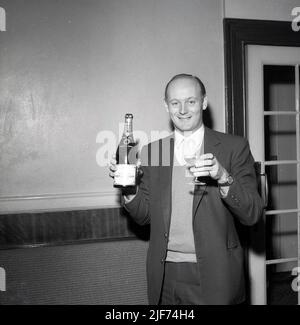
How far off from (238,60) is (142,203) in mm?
1456

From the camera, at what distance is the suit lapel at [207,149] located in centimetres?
191

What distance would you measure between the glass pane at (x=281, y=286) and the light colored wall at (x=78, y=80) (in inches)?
88.7

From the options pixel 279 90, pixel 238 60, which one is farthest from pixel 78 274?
pixel 279 90

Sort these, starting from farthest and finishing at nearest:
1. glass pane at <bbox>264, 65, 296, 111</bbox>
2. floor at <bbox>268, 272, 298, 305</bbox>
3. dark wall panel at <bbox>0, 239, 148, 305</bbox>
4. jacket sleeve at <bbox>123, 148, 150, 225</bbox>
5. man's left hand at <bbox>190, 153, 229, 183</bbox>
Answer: glass pane at <bbox>264, 65, 296, 111</bbox> → floor at <bbox>268, 272, 298, 305</bbox> → dark wall panel at <bbox>0, 239, 148, 305</bbox> → jacket sleeve at <bbox>123, 148, 150, 225</bbox> → man's left hand at <bbox>190, 153, 229, 183</bbox>

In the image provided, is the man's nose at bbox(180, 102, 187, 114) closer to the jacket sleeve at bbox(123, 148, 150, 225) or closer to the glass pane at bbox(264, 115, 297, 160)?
the jacket sleeve at bbox(123, 148, 150, 225)

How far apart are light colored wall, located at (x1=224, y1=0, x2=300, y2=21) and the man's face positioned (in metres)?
1.18

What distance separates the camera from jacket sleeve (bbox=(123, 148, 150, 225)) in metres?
2.08

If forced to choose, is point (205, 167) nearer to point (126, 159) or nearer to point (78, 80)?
point (126, 159)

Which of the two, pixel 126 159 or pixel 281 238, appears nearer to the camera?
pixel 126 159

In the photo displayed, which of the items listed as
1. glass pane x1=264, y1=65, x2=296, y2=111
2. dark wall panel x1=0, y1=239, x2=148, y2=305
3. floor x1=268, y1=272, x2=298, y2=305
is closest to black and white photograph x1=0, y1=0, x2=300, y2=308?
dark wall panel x1=0, y1=239, x2=148, y2=305

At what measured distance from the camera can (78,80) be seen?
2.59 metres

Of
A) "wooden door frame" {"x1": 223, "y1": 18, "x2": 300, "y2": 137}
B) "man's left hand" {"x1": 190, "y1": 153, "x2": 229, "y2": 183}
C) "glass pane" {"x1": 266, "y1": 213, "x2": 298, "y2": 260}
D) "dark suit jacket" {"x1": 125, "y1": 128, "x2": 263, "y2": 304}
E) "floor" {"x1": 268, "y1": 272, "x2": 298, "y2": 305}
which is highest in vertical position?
"wooden door frame" {"x1": 223, "y1": 18, "x2": 300, "y2": 137}
